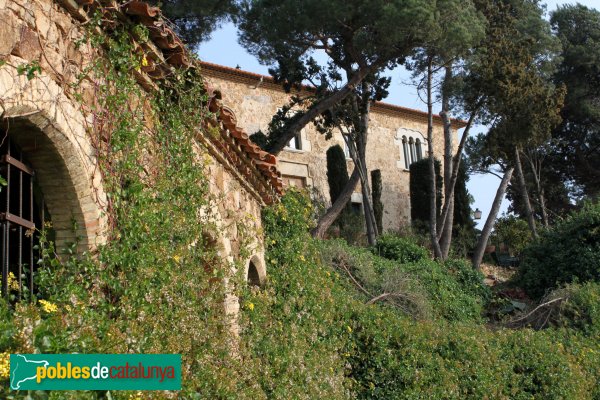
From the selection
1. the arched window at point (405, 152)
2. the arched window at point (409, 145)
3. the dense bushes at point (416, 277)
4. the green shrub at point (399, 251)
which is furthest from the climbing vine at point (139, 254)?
the arched window at point (405, 152)

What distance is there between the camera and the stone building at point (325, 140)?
83.5ft

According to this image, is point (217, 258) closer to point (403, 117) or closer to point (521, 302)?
point (521, 302)

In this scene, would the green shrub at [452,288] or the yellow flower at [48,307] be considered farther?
the green shrub at [452,288]

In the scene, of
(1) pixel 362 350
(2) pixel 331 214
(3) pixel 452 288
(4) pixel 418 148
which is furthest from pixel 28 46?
(4) pixel 418 148

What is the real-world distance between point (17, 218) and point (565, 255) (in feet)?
50.1

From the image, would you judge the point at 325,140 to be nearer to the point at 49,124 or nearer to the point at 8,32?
the point at 49,124

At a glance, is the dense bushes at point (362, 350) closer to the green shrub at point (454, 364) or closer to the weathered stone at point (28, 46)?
the green shrub at point (454, 364)

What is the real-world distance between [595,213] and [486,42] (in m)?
5.14

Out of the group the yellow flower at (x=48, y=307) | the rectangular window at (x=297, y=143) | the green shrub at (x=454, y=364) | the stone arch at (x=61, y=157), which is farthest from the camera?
the rectangular window at (x=297, y=143)

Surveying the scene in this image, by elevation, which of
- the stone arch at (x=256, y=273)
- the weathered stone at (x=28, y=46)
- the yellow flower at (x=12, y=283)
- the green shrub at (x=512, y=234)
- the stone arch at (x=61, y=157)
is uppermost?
the green shrub at (x=512, y=234)

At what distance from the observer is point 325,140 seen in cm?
2559

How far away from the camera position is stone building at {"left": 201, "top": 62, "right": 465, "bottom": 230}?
25.4m

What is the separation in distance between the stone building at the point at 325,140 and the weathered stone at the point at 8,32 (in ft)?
66.2

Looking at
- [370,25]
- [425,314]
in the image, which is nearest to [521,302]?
[425,314]
